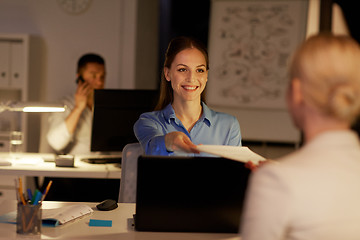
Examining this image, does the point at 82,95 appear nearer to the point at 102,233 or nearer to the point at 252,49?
the point at 102,233

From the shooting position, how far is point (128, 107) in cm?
318

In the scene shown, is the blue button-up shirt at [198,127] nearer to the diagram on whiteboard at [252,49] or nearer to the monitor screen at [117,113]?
the monitor screen at [117,113]

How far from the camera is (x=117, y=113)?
319 centimetres

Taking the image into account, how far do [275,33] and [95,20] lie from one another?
2247mm

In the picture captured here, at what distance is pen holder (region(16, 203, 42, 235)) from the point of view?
1.59m

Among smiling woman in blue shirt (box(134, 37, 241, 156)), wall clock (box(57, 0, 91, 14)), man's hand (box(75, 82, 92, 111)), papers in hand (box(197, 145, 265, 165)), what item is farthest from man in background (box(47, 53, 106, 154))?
papers in hand (box(197, 145, 265, 165))

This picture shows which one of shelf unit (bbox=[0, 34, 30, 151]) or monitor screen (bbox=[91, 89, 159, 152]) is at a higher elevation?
shelf unit (bbox=[0, 34, 30, 151])

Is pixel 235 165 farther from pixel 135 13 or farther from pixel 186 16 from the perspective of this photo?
pixel 186 16

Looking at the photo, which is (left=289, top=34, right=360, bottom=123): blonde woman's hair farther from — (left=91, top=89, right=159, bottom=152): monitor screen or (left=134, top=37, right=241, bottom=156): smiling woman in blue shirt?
(left=91, top=89, right=159, bottom=152): monitor screen

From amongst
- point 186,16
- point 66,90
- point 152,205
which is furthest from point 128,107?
point 186,16

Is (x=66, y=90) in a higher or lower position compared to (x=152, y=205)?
higher

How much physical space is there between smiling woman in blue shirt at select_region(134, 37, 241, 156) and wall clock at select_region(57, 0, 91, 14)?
2.99 m

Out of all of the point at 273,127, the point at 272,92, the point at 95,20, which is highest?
the point at 95,20

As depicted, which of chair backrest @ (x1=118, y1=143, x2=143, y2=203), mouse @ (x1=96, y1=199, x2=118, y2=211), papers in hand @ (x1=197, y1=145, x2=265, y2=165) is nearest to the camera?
papers in hand @ (x1=197, y1=145, x2=265, y2=165)
